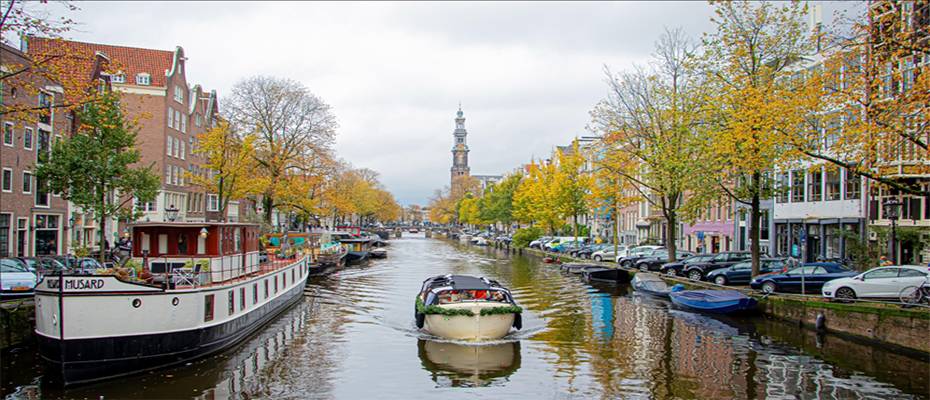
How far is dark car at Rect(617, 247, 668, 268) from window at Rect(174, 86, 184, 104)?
1782 inches

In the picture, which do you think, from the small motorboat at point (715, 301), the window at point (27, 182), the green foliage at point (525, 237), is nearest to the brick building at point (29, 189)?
the window at point (27, 182)

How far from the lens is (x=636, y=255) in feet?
180

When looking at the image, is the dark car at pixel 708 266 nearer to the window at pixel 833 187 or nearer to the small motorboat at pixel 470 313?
the window at pixel 833 187

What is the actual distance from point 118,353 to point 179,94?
57116mm

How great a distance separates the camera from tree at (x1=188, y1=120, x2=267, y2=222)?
52.6 m

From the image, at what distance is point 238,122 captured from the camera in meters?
60.4

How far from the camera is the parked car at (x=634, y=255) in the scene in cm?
5353

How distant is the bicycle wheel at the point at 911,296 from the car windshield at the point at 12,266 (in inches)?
1352

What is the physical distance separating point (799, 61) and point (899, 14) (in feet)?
47.8

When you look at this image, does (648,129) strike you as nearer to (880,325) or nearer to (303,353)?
(880,325)

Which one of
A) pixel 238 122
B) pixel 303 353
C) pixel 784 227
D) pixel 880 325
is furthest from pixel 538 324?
pixel 238 122

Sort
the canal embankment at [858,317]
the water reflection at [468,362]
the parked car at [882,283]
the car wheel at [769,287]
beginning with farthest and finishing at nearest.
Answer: the car wheel at [769,287], the parked car at [882,283], the canal embankment at [858,317], the water reflection at [468,362]

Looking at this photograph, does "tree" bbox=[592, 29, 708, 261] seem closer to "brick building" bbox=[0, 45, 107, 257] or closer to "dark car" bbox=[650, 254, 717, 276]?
"dark car" bbox=[650, 254, 717, 276]

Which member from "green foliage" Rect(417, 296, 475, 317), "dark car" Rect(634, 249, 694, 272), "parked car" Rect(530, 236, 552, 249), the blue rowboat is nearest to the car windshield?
"green foliage" Rect(417, 296, 475, 317)
